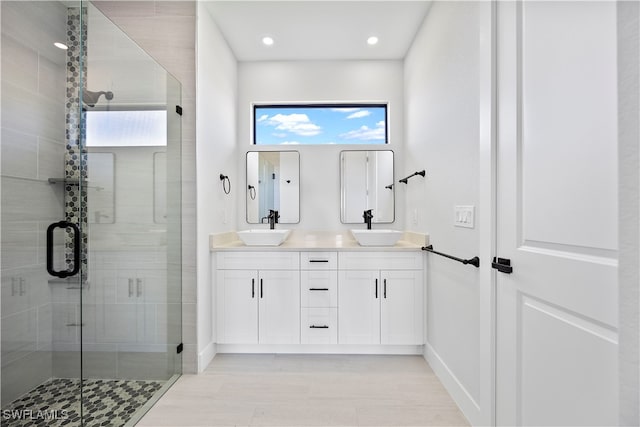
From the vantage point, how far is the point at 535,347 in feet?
3.52

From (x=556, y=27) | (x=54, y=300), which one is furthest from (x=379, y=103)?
(x=54, y=300)

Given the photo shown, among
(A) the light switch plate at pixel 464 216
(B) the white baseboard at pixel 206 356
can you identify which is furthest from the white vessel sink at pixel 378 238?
(B) the white baseboard at pixel 206 356

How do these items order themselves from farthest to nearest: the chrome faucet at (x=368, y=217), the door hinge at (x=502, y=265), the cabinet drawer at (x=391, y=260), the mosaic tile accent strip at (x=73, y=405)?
the chrome faucet at (x=368, y=217) → the cabinet drawer at (x=391, y=260) → the mosaic tile accent strip at (x=73, y=405) → the door hinge at (x=502, y=265)

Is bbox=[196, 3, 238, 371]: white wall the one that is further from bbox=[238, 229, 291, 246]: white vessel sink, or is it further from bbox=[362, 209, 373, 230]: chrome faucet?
bbox=[362, 209, 373, 230]: chrome faucet

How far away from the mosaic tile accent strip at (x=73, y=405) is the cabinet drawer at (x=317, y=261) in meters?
1.37

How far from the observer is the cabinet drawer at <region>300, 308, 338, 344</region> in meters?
2.38

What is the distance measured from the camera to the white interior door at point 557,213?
81 centimetres

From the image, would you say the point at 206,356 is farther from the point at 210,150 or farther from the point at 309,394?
the point at 210,150

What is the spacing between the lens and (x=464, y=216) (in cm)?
164

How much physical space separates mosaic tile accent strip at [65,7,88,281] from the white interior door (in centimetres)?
217

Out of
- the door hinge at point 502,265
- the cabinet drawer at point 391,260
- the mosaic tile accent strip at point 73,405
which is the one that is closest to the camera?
the door hinge at point 502,265

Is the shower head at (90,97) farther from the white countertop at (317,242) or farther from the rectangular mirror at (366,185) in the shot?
the rectangular mirror at (366,185)

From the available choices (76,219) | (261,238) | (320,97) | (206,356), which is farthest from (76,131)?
(320,97)

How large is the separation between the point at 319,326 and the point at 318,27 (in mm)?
2528
